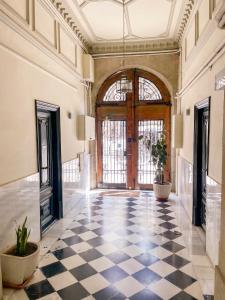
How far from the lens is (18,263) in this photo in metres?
2.66

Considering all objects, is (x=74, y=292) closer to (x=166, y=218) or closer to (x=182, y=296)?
(x=182, y=296)

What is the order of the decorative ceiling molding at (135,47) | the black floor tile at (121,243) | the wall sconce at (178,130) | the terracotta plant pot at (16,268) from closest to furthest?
the terracotta plant pot at (16,268) → the black floor tile at (121,243) → the wall sconce at (178,130) → the decorative ceiling molding at (135,47)

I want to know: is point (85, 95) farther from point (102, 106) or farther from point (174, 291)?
point (174, 291)

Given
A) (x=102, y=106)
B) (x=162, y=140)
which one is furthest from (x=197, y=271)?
(x=102, y=106)

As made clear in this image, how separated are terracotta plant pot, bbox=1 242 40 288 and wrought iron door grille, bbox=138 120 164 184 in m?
4.35

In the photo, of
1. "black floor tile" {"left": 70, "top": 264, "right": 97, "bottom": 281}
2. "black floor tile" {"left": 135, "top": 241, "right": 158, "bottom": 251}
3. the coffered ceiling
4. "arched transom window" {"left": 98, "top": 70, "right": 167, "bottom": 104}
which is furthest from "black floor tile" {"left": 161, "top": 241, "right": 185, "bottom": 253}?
"arched transom window" {"left": 98, "top": 70, "right": 167, "bottom": 104}

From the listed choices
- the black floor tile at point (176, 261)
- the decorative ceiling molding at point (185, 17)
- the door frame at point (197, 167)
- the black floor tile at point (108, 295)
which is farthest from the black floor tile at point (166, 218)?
the decorative ceiling molding at point (185, 17)

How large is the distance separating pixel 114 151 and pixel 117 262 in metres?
3.99

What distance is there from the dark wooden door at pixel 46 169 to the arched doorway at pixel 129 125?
2.64 meters

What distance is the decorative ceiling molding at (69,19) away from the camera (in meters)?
4.24

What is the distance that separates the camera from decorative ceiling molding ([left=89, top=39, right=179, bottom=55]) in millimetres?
6371

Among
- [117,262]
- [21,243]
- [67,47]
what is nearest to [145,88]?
[67,47]

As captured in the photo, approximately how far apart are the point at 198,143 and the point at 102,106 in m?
3.32

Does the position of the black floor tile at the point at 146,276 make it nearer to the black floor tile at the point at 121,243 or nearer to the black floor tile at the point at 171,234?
the black floor tile at the point at 121,243
